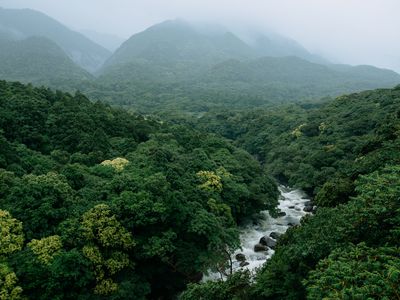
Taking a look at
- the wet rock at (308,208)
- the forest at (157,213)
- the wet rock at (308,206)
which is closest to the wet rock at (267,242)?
the forest at (157,213)

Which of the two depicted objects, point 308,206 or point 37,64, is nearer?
point 308,206

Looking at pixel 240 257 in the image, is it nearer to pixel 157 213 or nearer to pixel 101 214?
pixel 157 213

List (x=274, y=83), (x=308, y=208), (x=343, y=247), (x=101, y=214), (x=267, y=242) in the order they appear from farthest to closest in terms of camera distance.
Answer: (x=274, y=83)
(x=308, y=208)
(x=267, y=242)
(x=101, y=214)
(x=343, y=247)

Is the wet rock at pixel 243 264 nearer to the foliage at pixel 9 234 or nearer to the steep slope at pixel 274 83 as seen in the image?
the foliage at pixel 9 234

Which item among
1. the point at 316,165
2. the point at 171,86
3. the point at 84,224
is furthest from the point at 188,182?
the point at 171,86

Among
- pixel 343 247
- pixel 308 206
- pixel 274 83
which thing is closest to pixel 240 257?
pixel 308 206

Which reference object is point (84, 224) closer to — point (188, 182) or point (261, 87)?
point (188, 182)
